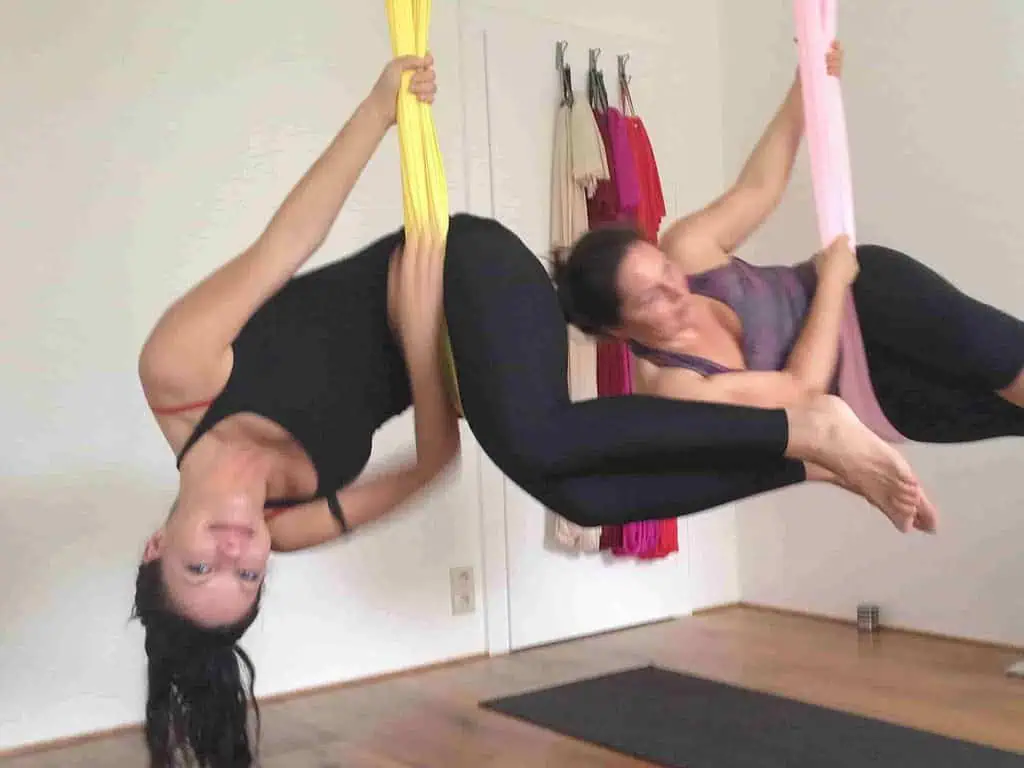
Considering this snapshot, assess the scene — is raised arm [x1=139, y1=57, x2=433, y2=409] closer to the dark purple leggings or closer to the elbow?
the dark purple leggings

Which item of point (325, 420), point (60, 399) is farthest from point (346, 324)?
point (60, 399)

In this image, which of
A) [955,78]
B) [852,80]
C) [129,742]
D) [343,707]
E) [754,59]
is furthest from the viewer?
[754,59]

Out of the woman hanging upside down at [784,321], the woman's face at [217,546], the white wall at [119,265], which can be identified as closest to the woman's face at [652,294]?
the woman hanging upside down at [784,321]

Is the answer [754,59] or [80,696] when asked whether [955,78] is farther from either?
[80,696]

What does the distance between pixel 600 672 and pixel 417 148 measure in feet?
7.29

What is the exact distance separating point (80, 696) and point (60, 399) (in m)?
0.82

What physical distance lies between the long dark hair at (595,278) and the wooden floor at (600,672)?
128 cm

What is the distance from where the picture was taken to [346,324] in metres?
1.74

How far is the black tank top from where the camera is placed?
1657 millimetres

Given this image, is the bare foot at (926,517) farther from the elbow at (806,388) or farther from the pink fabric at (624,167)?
the pink fabric at (624,167)

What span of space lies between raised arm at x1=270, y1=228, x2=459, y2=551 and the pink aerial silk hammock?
2.15 ft

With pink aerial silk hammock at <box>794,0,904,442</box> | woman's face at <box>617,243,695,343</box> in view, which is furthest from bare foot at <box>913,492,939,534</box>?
woman's face at <box>617,243,695,343</box>

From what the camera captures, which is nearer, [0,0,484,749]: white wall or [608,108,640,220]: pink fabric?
[0,0,484,749]: white wall

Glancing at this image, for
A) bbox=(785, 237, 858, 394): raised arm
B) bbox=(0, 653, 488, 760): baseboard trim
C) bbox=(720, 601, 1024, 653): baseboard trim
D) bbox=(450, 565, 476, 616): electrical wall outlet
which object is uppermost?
bbox=(785, 237, 858, 394): raised arm
